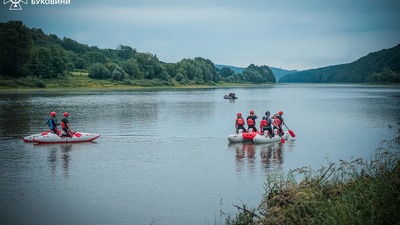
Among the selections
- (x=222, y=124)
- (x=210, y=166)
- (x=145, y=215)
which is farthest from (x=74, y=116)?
(x=145, y=215)

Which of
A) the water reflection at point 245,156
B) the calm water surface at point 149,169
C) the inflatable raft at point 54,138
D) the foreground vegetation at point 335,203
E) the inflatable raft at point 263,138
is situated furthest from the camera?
the inflatable raft at point 263,138

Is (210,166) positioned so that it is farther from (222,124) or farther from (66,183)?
(222,124)

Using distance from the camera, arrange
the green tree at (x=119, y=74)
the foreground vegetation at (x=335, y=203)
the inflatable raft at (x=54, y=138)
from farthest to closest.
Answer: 1. the green tree at (x=119, y=74)
2. the inflatable raft at (x=54, y=138)
3. the foreground vegetation at (x=335, y=203)

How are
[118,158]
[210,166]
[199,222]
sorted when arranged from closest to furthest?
[199,222]
[210,166]
[118,158]

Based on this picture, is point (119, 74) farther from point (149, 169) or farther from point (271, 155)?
point (149, 169)

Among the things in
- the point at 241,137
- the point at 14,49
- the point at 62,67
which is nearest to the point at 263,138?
the point at 241,137

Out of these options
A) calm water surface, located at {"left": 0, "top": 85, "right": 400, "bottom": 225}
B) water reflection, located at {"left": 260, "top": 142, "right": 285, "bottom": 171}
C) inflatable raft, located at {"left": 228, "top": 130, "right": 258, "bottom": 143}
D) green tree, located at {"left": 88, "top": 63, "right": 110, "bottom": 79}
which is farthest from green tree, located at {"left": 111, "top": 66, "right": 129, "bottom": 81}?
water reflection, located at {"left": 260, "top": 142, "right": 285, "bottom": 171}

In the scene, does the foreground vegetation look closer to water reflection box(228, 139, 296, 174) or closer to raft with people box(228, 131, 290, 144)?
water reflection box(228, 139, 296, 174)

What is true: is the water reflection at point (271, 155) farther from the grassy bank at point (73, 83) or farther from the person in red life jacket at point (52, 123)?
the grassy bank at point (73, 83)

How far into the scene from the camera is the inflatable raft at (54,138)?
27594 millimetres

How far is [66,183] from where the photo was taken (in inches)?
710

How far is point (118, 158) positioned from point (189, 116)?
2503 cm

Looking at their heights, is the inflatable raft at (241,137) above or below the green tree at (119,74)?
below

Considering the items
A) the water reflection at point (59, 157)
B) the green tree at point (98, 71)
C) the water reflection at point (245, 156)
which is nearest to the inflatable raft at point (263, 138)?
the water reflection at point (245, 156)
